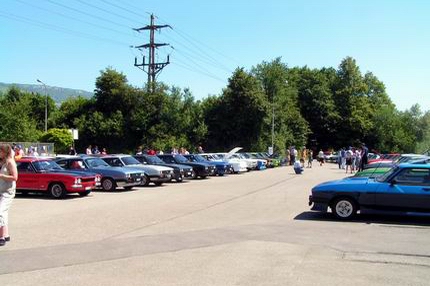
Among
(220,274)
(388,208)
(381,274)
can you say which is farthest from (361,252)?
(388,208)

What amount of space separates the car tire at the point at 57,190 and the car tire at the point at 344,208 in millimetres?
9820

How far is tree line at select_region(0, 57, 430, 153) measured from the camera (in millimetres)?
55969

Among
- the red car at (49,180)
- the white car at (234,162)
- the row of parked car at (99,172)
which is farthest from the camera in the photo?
the white car at (234,162)

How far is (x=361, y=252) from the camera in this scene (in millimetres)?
8422

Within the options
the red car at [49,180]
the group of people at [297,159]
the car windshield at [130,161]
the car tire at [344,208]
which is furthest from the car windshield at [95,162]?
the group of people at [297,159]

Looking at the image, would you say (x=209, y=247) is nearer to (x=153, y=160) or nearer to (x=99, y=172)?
(x=99, y=172)

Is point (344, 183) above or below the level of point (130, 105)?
below

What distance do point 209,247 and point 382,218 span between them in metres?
5.81

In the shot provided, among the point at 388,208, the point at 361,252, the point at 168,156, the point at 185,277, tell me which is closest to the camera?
the point at 185,277

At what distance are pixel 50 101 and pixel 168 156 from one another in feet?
223

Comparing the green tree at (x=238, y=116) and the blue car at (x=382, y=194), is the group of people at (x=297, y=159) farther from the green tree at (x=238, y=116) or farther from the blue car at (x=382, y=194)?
the blue car at (x=382, y=194)

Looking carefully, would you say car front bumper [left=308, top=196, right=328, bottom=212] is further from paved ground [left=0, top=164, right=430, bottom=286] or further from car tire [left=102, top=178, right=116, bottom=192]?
car tire [left=102, top=178, right=116, bottom=192]

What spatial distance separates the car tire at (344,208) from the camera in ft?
40.0

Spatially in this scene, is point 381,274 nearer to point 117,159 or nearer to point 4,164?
point 4,164
